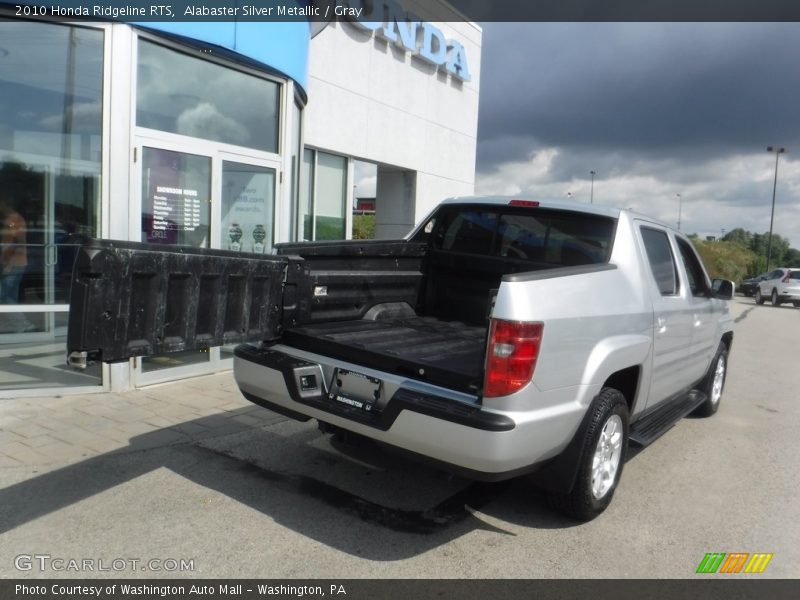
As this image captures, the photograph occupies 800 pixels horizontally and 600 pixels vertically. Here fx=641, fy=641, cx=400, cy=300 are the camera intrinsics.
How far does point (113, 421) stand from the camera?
541 centimetres

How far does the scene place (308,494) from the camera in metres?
4.11

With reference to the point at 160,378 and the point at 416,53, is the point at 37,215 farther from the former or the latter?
the point at 416,53

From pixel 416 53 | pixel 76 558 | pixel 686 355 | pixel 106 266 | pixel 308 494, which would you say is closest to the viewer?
pixel 106 266

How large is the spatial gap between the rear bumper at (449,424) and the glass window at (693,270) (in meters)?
2.54

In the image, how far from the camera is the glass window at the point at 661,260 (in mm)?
4625

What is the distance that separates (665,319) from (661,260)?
527 mm

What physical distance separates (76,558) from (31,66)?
4.75 meters

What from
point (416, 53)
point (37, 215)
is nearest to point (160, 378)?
point (37, 215)

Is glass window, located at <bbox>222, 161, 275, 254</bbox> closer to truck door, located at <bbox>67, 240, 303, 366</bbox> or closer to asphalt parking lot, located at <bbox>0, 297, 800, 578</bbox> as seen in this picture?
asphalt parking lot, located at <bbox>0, 297, 800, 578</bbox>

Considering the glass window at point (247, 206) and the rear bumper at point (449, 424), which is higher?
the glass window at point (247, 206)

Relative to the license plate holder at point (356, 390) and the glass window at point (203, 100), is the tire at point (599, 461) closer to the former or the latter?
the license plate holder at point (356, 390)

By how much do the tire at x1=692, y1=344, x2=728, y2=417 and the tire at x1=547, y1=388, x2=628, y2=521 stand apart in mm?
2684

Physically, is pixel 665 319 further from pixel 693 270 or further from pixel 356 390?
pixel 356 390

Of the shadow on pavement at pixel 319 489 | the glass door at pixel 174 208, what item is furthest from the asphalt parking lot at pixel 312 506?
the glass door at pixel 174 208
